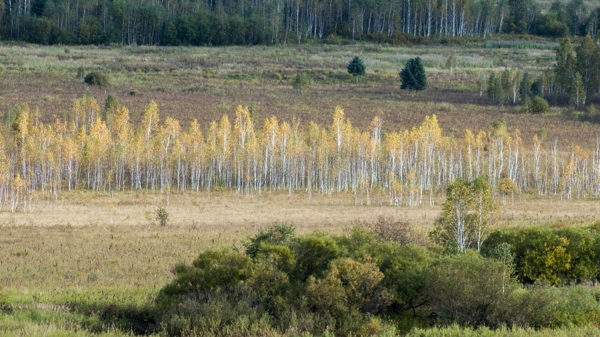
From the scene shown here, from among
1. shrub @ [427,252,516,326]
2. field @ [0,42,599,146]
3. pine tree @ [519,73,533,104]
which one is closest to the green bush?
shrub @ [427,252,516,326]

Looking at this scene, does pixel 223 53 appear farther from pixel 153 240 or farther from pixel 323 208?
pixel 153 240

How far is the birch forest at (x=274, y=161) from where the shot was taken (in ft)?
217

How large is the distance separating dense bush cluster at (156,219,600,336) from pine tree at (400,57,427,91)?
93.2 meters

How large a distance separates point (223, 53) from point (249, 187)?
82.1m

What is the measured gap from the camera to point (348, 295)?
20.3m

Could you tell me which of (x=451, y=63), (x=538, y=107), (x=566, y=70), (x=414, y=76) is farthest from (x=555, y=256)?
(x=451, y=63)

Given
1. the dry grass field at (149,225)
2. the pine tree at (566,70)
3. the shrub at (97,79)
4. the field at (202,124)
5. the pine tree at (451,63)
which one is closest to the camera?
the field at (202,124)

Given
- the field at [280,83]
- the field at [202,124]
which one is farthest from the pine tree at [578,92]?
the field at [202,124]

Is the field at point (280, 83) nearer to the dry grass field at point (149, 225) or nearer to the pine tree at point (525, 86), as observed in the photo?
the pine tree at point (525, 86)

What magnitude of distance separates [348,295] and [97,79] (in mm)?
94357

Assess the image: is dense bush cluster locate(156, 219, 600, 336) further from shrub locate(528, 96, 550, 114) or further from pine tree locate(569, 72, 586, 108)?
pine tree locate(569, 72, 586, 108)

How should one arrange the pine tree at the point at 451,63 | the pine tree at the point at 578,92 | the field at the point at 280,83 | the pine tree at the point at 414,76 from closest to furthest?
the field at the point at 280,83
the pine tree at the point at 578,92
the pine tree at the point at 414,76
the pine tree at the point at 451,63

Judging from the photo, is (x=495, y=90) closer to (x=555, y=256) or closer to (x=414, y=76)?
(x=414, y=76)

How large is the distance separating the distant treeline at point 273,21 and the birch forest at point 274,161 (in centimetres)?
8974
